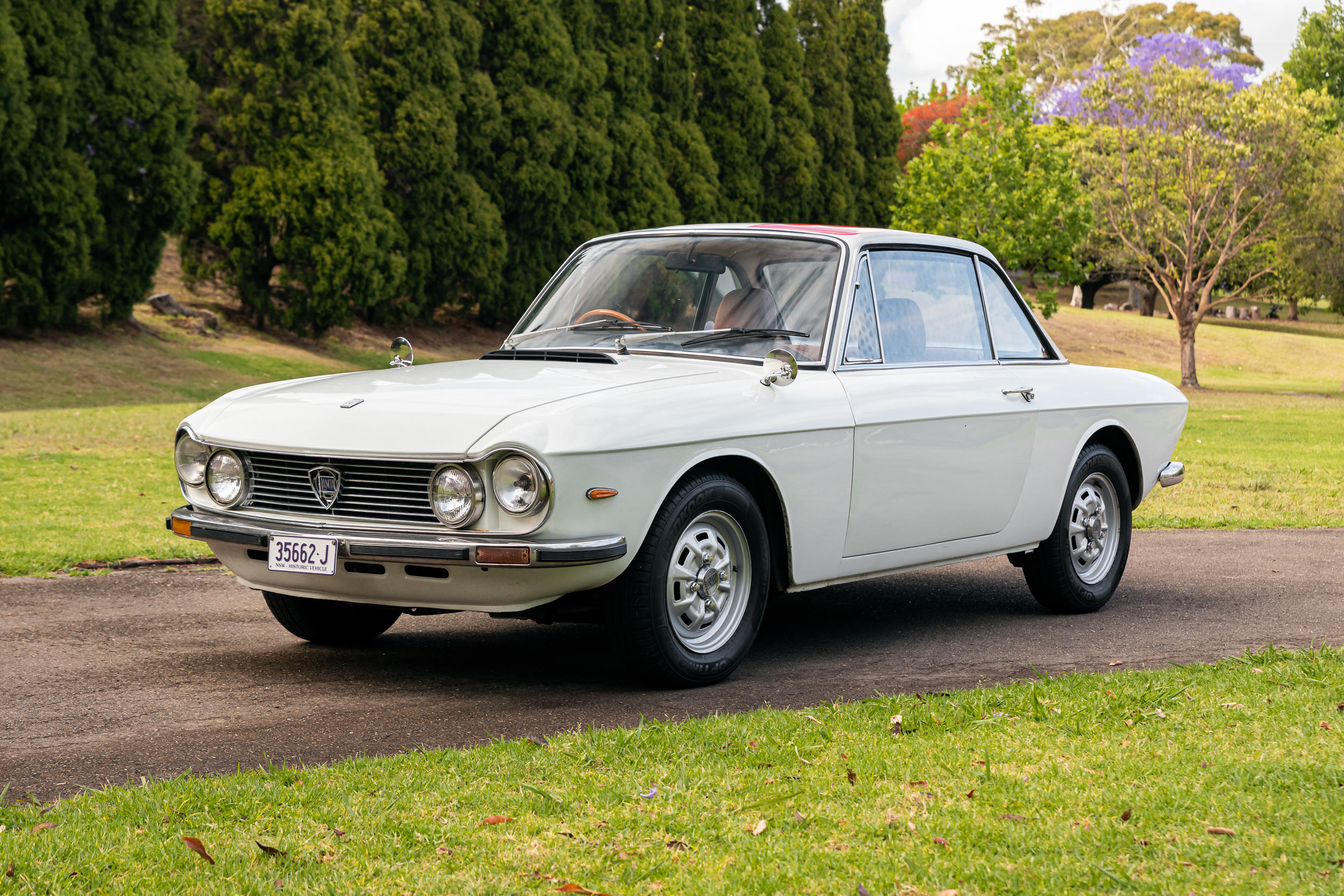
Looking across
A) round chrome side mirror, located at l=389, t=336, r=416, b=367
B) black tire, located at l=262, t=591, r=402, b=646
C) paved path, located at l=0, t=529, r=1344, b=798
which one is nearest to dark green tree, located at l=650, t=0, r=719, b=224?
paved path, located at l=0, t=529, r=1344, b=798

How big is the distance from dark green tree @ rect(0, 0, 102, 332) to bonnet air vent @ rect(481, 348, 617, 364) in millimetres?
16429

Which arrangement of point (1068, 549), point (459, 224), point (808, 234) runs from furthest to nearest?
point (459, 224) < point (1068, 549) < point (808, 234)

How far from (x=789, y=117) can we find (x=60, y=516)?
29.0 metres

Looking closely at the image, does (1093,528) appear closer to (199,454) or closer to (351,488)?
(351,488)

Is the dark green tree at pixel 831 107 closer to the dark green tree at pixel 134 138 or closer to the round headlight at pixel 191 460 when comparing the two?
the dark green tree at pixel 134 138

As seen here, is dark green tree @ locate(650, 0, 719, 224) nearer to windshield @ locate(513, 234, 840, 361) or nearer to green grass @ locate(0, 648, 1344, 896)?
windshield @ locate(513, 234, 840, 361)

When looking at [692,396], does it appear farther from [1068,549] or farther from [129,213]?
[129,213]

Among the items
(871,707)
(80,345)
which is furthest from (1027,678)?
(80,345)

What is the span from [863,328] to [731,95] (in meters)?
29.6

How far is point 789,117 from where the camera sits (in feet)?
120

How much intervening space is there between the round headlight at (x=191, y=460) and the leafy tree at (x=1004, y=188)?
81.0 feet

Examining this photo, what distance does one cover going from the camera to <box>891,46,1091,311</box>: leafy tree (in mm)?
29297

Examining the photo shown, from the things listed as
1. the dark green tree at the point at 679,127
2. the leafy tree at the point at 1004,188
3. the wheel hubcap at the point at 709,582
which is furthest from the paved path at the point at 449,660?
the dark green tree at the point at 679,127

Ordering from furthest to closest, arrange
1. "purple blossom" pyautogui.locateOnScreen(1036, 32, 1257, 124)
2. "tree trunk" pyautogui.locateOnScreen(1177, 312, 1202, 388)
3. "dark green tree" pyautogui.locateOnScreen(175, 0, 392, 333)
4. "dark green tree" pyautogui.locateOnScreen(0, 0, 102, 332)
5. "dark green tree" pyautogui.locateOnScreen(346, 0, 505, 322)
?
1. "purple blossom" pyautogui.locateOnScreen(1036, 32, 1257, 124)
2. "tree trunk" pyautogui.locateOnScreen(1177, 312, 1202, 388)
3. "dark green tree" pyautogui.locateOnScreen(346, 0, 505, 322)
4. "dark green tree" pyautogui.locateOnScreen(175, 0, 392, 333)
5. "dark green tree" pyautogui.locateOnScreen(0, 0, 102, 332)
